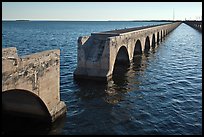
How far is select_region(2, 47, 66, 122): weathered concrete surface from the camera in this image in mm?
11477

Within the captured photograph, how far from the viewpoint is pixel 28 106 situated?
49.9 ft

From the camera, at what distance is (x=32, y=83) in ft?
42.6

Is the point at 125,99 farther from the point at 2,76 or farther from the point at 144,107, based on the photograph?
the point at 2,76

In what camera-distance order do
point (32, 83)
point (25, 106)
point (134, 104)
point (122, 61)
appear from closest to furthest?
point (32, 83) < point (25, 106) < point (134, 104) < point (122, 61)

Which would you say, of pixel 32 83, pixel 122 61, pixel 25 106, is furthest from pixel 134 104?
pixel 122 61

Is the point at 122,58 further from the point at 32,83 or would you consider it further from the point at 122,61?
the point at 32,83

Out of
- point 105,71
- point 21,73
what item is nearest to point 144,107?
point 105,71

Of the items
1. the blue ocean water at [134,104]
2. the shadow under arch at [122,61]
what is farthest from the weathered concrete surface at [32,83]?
the shadow under arch at [122,61]

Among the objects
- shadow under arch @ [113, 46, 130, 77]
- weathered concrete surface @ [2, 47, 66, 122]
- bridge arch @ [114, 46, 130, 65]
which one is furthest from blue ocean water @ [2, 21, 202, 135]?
bridge arch @ [114, 46, 130, 65]

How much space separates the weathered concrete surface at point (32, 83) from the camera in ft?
37.7

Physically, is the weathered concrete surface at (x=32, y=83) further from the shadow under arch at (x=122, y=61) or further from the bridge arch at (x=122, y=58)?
the bridge arch at (x=122, y=58)

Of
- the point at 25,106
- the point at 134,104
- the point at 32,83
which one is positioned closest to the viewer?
the point at 32,83

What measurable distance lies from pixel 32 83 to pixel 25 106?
3.00 metres

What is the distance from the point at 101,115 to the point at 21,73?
7154 mm
